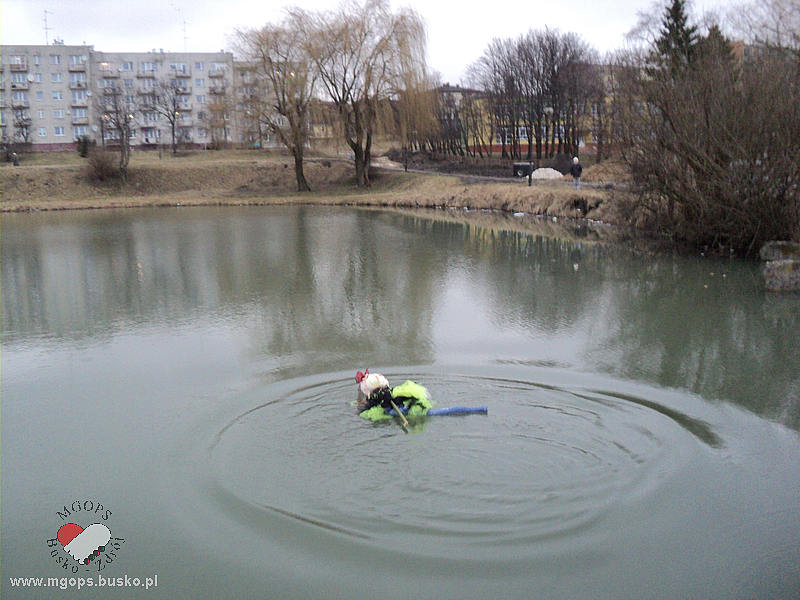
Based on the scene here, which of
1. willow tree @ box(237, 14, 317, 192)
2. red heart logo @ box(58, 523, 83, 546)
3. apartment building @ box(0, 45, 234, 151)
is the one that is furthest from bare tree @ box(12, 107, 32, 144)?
red heart logo @ box(58, 523, 83, 546)

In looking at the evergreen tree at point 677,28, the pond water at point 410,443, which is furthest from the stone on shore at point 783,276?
the evergreen tree at point 677,28

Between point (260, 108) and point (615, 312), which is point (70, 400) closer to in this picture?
point (615, 312)

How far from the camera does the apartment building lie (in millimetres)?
77625

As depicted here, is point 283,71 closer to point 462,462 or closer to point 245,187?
point 245,187

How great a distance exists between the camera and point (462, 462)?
680 centimetres

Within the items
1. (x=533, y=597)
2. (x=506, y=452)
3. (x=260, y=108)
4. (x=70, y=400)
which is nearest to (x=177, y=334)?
(x=70, y=400)

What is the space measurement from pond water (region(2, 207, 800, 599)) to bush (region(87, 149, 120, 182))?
1373 inches

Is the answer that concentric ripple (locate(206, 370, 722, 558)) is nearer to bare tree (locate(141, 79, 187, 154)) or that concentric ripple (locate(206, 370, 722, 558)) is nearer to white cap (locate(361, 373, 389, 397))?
white cap (locate(361, 373, 389, 397))

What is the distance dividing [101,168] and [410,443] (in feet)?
148

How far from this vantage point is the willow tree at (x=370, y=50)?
40.1 m

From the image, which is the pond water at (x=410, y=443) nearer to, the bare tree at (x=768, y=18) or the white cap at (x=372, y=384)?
the white cap at (x=372, y=384)

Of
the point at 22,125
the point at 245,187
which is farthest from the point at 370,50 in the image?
the point at 22,125

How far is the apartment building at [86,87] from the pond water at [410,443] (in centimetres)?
6561

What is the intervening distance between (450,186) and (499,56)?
22600mm
